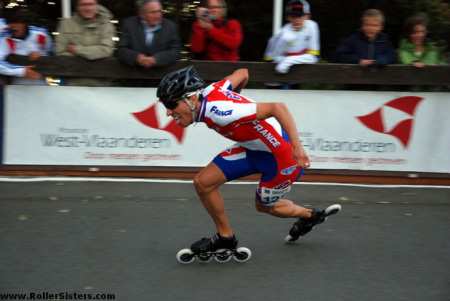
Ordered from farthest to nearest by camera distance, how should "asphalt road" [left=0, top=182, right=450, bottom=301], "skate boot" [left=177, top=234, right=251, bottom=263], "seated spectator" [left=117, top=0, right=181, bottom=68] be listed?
1. "seated spectator" [left=117, top=0, right=181, bottom=68]
2. "skate boot" [left=177, top=234, right=251, bottom=263]
3. "asphalt road" [left=0, top=182, right=450, bottom=301]

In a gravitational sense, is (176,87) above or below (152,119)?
above

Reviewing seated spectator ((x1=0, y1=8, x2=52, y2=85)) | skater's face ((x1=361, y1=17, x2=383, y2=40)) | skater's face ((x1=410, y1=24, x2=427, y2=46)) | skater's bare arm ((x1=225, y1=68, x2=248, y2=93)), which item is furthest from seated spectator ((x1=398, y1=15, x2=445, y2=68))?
seated spectator ((x1=0, y1=8, x2=52, y2=85))

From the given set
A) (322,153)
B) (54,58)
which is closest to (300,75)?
(322,153)

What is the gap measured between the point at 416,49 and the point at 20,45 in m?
4.53

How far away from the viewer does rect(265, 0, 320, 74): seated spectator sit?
7176 millimetres

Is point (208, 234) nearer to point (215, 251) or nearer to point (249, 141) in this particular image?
point (215, 251)

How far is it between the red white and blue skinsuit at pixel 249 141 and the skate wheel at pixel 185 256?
27.9 inches

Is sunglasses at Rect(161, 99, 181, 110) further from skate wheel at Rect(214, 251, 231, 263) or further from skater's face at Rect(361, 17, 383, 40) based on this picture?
skater's face at Rect(361, 17, 383, 40)

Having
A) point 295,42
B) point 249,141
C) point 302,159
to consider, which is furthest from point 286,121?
point 295,42

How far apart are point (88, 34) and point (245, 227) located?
9.46 feet

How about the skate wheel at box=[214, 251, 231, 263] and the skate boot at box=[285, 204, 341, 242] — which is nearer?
the skate wheel at box=[214, 251, 231, 263]

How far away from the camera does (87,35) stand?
7.20 metres

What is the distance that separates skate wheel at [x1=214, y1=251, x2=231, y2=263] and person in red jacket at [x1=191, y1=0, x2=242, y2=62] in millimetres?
2876

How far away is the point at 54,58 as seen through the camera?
7.21 metres
